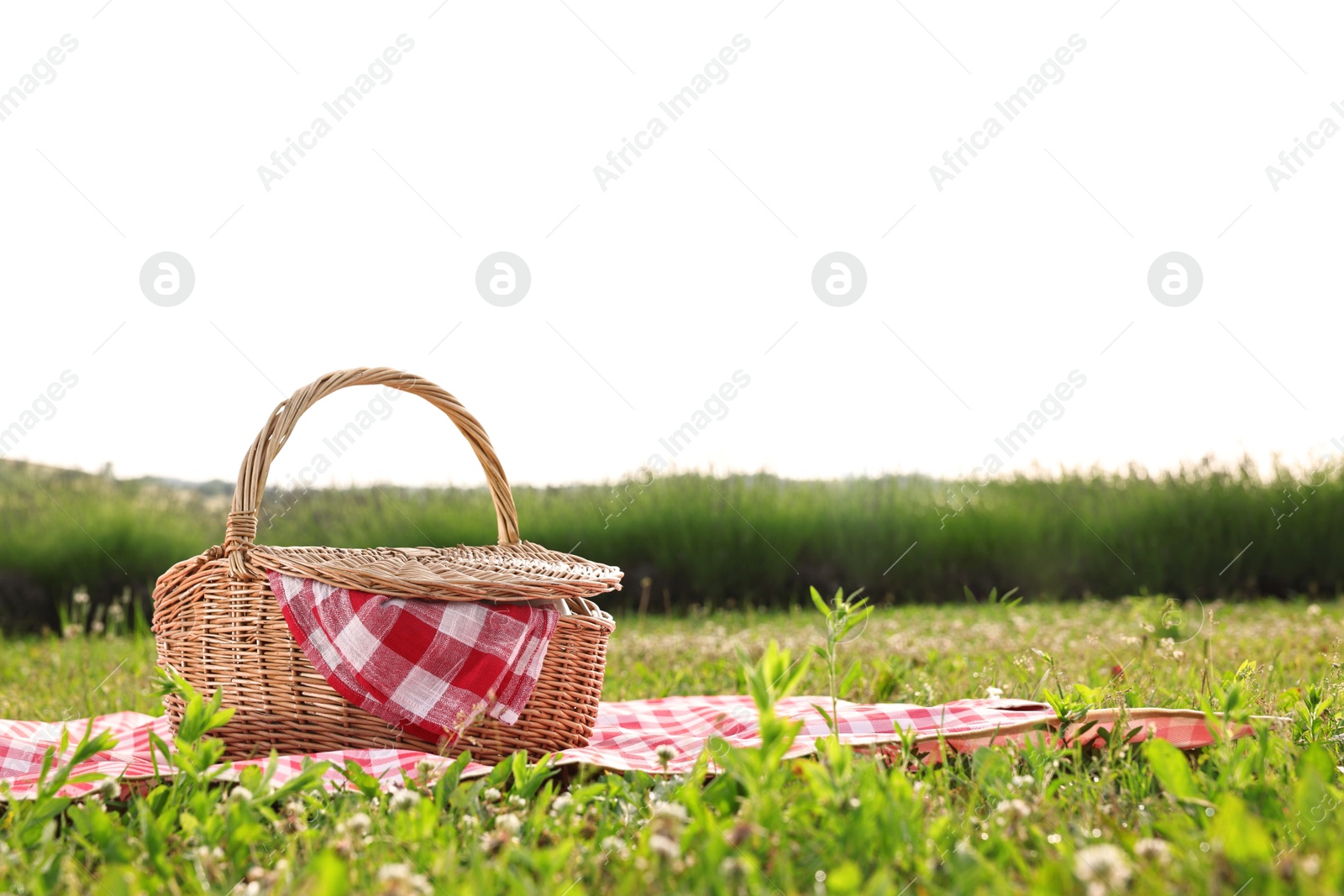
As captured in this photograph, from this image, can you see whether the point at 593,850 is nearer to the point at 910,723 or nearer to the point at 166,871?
the point at 166,871

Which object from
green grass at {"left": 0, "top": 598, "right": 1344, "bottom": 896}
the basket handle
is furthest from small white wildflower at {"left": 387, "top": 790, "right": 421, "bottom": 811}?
the basket handle

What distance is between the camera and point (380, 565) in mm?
2111

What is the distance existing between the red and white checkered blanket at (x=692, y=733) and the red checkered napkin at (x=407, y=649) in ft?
0.34

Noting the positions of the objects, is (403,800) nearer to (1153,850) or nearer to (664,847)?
(664,847)

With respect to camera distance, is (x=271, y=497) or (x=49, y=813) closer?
(x=49, y=813)

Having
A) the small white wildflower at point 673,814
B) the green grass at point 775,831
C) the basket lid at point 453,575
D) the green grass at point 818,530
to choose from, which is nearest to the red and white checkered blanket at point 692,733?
the green grass at point 775,831

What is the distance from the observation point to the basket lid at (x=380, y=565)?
181 cm

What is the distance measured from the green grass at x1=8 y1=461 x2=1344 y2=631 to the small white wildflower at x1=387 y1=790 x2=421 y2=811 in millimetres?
4213

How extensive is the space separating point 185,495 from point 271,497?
131 centimetres

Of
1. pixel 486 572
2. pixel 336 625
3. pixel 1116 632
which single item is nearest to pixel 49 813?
pixel 336 625

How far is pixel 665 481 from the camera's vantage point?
5.94 meters

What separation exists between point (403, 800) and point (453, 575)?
61cm

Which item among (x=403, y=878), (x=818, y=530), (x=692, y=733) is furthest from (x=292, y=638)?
(x=818, y=530)

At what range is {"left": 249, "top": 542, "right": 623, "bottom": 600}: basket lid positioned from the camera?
1.81 m
